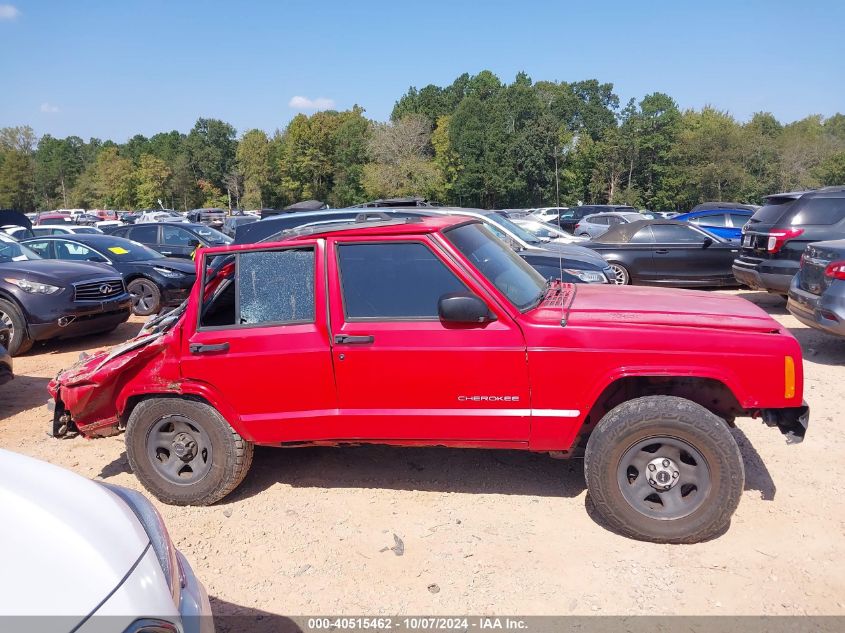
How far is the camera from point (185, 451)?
4.29 m

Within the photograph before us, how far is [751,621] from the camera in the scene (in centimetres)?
302

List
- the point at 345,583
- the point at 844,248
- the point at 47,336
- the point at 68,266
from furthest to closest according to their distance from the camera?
the point at 68,266 < the point at 47,336 < the point at 844,248 < the point at 345,583

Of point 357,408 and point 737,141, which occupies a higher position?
point 737,141

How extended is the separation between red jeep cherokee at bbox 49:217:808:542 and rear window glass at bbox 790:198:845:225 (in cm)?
629

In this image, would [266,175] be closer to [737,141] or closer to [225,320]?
[737,141]

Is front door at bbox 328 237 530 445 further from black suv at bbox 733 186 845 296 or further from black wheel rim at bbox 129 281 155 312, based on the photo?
black wheel rim at bbox 129 281 155 312

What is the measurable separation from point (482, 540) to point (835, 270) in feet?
18.0

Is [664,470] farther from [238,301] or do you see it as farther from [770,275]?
[770,275]

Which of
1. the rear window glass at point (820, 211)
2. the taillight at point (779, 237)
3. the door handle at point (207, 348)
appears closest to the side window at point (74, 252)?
the door handle at point (207, 348)

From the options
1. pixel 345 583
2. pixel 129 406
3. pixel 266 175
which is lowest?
pixel 345 583

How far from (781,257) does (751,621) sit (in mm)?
7888

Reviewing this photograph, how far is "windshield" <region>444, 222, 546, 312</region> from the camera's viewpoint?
157 inches

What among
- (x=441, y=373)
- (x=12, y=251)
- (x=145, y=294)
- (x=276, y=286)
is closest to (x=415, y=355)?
(x=441, y=373)

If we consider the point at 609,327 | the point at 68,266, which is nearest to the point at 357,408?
the point at 609,327
